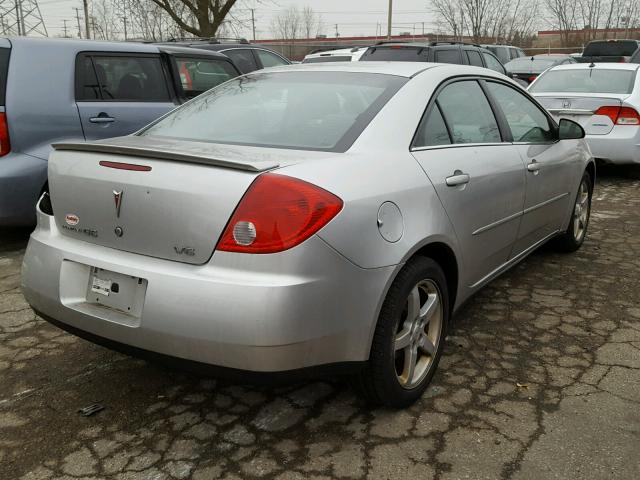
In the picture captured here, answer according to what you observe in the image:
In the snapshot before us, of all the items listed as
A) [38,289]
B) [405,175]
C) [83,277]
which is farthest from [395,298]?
[38,289]

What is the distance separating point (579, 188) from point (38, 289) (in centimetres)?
387

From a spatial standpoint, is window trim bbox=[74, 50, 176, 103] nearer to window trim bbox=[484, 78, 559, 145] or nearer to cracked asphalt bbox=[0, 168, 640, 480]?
cracked asphalt bbox=[0, 168, 640, 480]

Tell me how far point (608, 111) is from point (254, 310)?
6.57 meters

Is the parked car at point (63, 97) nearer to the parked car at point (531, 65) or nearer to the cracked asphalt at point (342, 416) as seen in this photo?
the cracked asphalt at point (342, 416)

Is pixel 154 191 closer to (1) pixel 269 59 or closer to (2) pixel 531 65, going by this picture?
(1) pixel 269 59

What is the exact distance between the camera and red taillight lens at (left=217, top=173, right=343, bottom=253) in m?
2.09

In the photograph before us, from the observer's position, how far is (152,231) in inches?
88.4

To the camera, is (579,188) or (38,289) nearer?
(38,289)

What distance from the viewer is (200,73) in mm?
6562

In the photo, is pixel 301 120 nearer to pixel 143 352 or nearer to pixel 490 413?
pixel 143 352

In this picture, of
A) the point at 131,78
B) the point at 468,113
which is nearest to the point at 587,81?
the point at 468,113

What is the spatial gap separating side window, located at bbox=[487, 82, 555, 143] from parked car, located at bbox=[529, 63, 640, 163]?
3.31m

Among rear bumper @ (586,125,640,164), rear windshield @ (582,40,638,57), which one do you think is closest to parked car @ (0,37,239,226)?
rear bumper @ (586,125,640,164)

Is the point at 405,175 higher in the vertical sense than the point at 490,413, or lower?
higher
